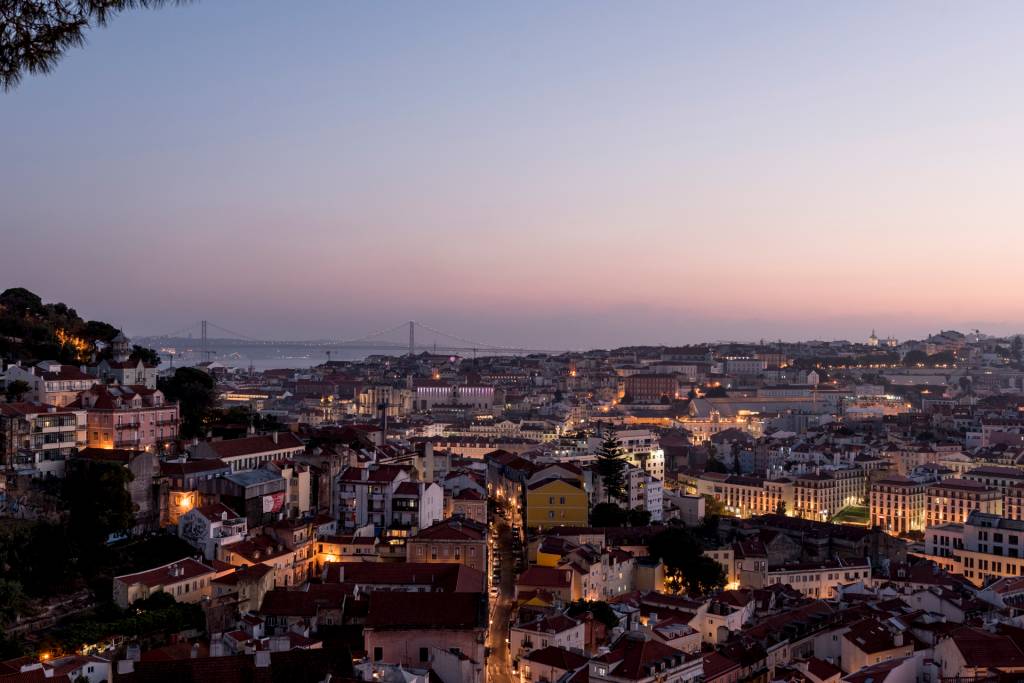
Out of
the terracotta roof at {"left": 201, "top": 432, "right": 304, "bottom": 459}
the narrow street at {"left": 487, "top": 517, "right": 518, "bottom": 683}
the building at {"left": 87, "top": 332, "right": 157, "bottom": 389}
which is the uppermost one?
the building at {"left": 87, "top": 332, "right": 157, "bottom": 389}

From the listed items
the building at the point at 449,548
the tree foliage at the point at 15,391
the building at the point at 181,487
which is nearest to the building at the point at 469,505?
the building at the point at 449,548

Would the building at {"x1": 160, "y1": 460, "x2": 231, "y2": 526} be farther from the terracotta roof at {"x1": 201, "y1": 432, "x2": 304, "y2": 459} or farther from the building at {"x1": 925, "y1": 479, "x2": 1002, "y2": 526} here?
the building at {"x1": 925, "y1": 479, "x2": 1002, "y2": 526}

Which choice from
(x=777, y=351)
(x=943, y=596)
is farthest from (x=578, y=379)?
(x=943, y=596)

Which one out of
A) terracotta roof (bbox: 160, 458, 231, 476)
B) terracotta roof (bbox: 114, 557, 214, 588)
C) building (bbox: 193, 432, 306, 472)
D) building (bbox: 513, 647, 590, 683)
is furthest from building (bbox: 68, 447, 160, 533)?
building (bbox: 513, 647, 590, 683)

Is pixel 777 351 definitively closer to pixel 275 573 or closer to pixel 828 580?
pixel 828 580

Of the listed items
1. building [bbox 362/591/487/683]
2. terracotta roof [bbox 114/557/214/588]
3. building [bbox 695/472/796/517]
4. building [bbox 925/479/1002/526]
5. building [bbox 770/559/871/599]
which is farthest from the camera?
building [bbox 695/472/796/517]

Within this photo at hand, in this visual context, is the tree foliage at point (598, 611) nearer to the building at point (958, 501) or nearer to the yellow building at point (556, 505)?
the yellow building at point (556, 505)

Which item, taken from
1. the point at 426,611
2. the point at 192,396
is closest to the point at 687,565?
the point at 426,611
